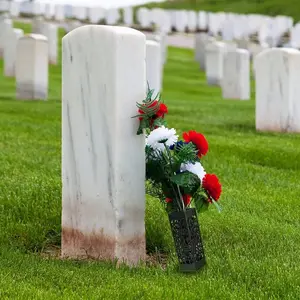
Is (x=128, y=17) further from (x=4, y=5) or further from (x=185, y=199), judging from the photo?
(x=185, y=199)

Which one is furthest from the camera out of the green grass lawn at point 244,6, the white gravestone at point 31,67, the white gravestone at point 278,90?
the green grass lawn at point 244,6

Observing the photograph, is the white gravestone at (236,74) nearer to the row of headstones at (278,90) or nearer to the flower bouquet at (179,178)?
the row of headstones at (278,90)

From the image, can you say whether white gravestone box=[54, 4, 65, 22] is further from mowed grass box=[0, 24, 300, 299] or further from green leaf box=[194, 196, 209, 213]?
green leaf box=[194, 196, 209, 213]

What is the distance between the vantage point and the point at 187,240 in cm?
490

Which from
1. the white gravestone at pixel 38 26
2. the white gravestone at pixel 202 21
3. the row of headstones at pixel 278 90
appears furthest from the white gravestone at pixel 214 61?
the white gravestone at pixel 202 21

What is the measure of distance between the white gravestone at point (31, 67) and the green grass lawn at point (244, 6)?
118ft

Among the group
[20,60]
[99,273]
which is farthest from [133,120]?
[20,60]

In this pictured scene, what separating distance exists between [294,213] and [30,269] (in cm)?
236

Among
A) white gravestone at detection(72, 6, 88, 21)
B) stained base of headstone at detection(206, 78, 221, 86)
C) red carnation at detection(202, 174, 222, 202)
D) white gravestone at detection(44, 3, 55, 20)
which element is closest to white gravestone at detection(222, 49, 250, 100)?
stained base of headstone at detection(206, 78, 221, 86)

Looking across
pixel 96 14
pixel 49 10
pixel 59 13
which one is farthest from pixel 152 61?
pixel 49 10

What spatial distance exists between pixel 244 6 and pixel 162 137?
2167 inches

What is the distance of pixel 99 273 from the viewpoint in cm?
483

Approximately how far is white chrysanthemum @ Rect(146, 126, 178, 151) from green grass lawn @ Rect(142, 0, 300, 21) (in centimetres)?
→ 4536

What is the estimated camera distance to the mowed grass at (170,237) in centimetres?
456
